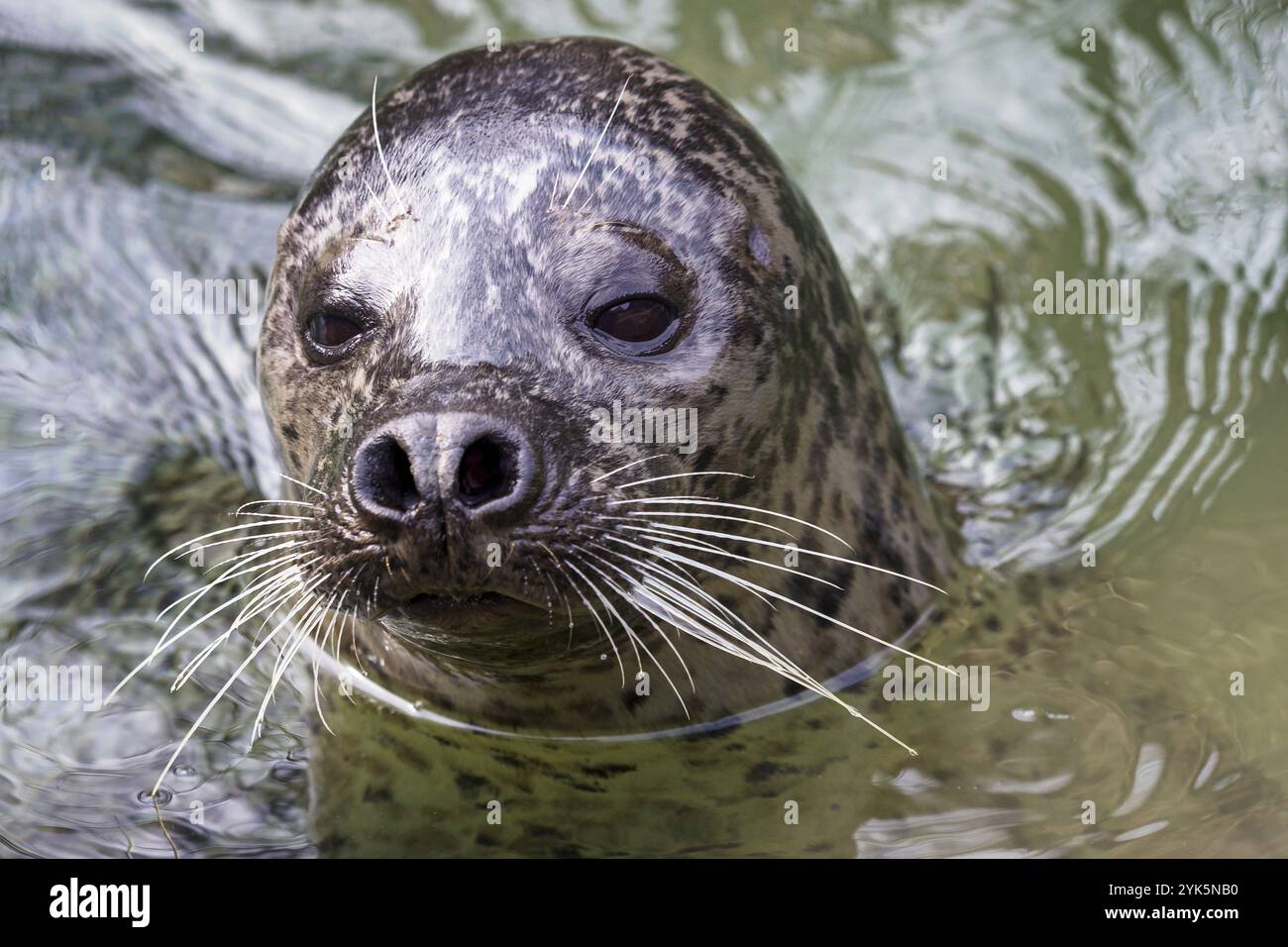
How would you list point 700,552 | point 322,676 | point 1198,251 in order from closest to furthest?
point 700,552
point 322,676
point 1198,251

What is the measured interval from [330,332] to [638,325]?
64cm

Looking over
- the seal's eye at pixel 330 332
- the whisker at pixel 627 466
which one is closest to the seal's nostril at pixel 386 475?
the whisker at pixel 627 466

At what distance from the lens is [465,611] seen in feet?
10.4

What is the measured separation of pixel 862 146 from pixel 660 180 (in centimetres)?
308

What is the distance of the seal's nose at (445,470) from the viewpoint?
9.64ft

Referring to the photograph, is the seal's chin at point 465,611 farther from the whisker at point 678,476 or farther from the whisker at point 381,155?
the whisker at point 381,155

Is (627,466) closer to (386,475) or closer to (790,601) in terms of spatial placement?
(386,475)

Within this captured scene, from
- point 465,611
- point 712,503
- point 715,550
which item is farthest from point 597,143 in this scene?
point 465,611

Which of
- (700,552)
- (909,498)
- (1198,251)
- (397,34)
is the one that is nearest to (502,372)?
(700,552)

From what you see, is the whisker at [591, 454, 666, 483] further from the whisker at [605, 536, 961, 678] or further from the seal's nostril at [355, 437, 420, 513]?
the seal's nostril at [355, 437, 420, 513]

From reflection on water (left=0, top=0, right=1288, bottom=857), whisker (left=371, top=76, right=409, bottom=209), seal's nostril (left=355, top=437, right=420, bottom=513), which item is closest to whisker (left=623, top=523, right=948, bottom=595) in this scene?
reflection on water (left=0, top=0, right=1288, bottom=857)

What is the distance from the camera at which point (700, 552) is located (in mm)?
3512
